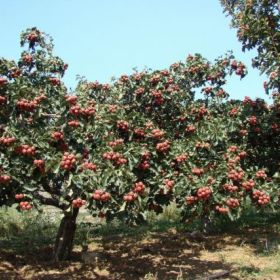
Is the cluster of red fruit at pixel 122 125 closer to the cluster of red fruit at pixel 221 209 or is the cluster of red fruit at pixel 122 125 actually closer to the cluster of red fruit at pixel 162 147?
the cluster of red fruit at pixel 162 147

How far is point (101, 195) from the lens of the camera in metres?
5.91

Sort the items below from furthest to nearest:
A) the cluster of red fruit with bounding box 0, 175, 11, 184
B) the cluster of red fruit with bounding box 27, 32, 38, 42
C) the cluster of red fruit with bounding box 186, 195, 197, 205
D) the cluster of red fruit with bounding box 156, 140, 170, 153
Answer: the cluster of red fruit with bounding box 27, 32, 38, 42, the cluster of red fruit with bounding box 156, 140, 170, 153, the cluster of red fruit with bounding box 186, 195, 197, 205, the cluster of red fruit with bounding box 0, 175, 11, 184

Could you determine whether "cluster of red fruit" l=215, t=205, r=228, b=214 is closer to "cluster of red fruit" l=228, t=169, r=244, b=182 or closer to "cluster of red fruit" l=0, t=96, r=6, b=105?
"cluster of red fruit" l=228, t=169, r=244, b=182

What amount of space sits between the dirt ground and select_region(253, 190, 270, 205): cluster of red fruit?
138 cm

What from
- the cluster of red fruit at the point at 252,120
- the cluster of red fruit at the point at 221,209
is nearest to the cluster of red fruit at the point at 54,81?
the cluster of red fruit at the point at 221,209

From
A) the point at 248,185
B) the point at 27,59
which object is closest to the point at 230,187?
the point at 248,185

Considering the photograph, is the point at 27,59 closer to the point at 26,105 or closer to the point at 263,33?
the point at 26,105

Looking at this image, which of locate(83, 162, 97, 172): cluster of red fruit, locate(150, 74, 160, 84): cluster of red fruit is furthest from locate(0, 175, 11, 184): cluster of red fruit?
locate(150, 74, 160, 84): cluster of red fruit

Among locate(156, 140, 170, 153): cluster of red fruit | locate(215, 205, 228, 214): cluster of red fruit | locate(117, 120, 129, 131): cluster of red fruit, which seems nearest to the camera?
locate(215, 205, 228, 214): cluster of red fruit

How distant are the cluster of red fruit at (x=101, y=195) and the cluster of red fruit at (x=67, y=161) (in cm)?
51

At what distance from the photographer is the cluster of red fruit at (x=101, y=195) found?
588 cm

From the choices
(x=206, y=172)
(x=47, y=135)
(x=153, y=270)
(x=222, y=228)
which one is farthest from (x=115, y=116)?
(x=222, y=228)

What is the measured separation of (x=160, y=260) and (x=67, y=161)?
13.2 ft

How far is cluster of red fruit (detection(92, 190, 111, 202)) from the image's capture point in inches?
231
